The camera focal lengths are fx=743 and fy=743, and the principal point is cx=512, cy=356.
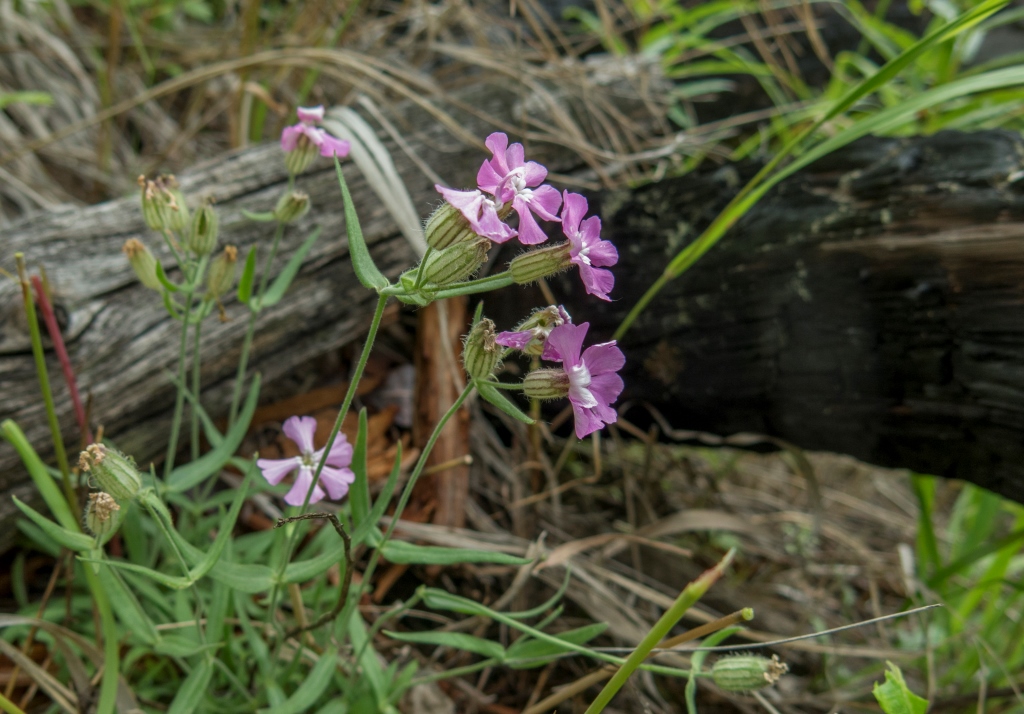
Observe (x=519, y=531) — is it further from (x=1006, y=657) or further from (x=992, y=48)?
(x=992, y=48)

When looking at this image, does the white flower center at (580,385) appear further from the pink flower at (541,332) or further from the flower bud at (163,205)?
the flower bud at (163,205)

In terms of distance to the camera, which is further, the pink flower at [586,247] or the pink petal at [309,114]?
the pink petal at [309,114]

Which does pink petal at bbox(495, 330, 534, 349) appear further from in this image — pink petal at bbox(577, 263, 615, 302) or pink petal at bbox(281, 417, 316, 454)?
pink petal at bbox(281, 417, 316, 454)

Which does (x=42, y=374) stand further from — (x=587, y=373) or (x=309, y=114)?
(x=587, y=373)

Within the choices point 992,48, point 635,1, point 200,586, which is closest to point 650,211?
point 200,586

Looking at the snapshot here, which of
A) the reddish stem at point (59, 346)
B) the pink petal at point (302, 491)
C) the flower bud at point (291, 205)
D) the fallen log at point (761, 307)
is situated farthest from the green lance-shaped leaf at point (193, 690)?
the flower bud at point (291, 205)

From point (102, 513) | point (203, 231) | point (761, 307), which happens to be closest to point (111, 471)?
point (102, 513)
